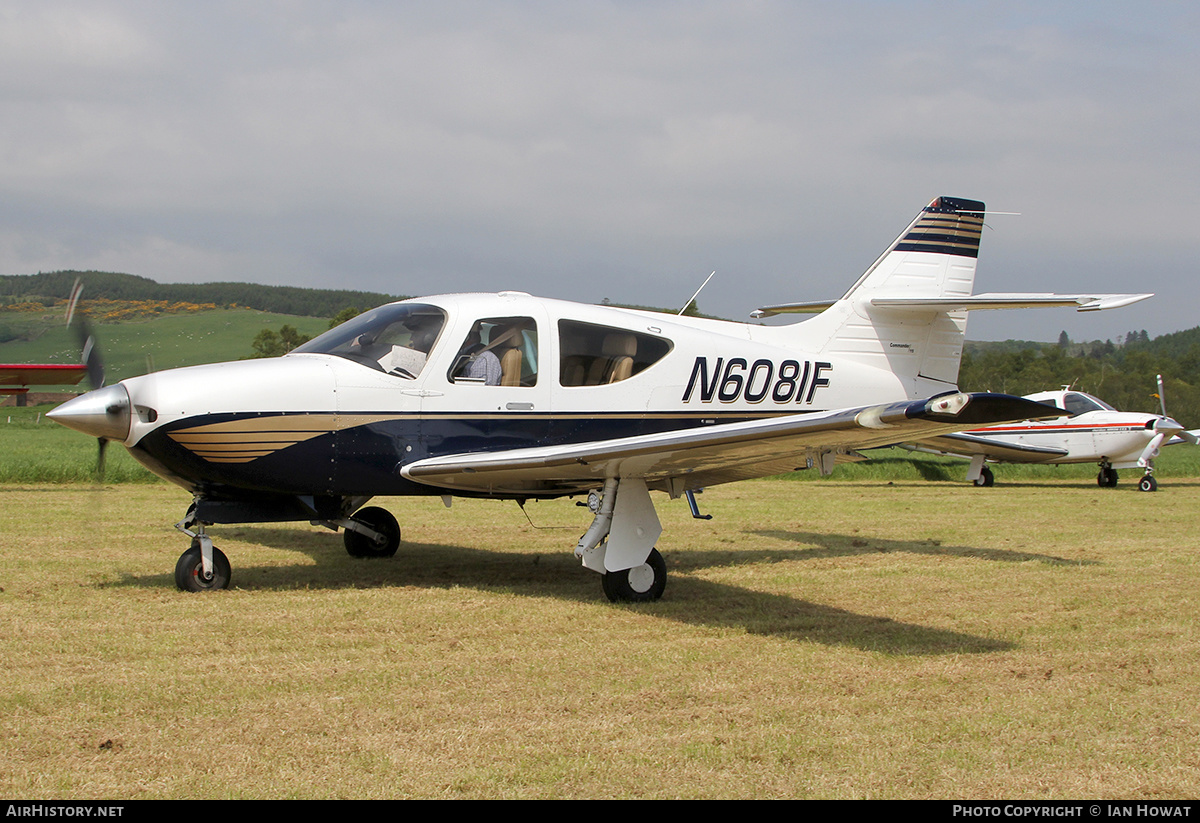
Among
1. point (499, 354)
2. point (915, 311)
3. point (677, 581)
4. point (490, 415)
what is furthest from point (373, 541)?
point (915, 311)

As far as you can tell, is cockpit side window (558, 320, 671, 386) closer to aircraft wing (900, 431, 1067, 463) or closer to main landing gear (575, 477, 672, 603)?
main landing gear (575, 477, 672, 603)

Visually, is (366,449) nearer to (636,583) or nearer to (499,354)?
(499,354)

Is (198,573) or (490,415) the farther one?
(490,415)

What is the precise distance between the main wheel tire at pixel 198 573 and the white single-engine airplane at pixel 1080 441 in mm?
15961

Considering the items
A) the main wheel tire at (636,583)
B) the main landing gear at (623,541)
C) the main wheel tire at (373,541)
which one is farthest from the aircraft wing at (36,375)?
the main wheel tire at (636,583)

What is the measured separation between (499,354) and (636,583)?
2081 mm

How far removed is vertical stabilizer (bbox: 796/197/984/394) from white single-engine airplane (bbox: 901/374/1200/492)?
10767mm

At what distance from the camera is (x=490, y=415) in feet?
23.6

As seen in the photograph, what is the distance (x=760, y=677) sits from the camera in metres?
4.79

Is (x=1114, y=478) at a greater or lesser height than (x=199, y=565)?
greater

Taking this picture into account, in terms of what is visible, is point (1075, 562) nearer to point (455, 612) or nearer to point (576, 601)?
point (576, 601)

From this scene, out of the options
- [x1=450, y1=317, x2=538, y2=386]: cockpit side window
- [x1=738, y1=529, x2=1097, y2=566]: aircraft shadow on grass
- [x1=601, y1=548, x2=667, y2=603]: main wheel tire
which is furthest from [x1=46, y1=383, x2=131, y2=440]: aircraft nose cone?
[x1=738, y1=529, x2=1097, y2=566]: aircraft shadow on grass

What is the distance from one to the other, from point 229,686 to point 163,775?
117 centimetres

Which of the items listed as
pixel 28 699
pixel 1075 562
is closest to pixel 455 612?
pixel 28 699
